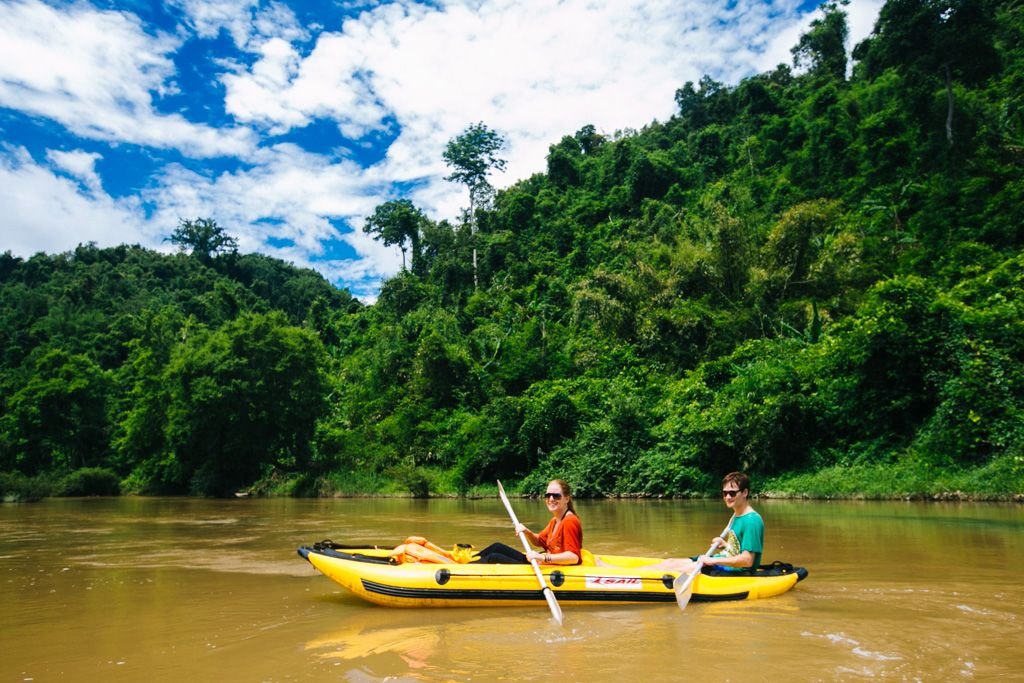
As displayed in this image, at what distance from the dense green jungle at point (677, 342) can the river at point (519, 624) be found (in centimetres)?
706

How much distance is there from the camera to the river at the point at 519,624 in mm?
3898

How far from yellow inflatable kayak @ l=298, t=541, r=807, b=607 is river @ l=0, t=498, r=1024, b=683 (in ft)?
0.39

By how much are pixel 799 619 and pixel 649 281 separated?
2149cm

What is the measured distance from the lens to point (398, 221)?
142 feet

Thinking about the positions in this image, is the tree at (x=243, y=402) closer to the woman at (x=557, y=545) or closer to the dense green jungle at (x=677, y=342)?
the dense green jungle at (x=677, y=342)

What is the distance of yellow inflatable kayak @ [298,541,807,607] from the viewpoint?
18.1ft

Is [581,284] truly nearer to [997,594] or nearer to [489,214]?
[489,214]

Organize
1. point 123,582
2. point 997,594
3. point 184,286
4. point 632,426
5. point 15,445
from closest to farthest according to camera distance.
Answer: point 997,594 → point 123,582 → point 632,426 → point 15,445 → point 184,286

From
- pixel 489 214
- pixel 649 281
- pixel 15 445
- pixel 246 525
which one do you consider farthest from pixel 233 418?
pixel 489 214

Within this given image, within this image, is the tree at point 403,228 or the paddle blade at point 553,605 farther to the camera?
the tree at point 403,228

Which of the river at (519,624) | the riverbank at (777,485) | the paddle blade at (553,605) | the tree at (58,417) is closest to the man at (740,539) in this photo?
the river at (519,624)

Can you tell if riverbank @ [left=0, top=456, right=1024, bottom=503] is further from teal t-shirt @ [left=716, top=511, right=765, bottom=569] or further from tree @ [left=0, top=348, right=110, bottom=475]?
teal t-shirt @ [left=716, top=511, right=765, bottom=569]

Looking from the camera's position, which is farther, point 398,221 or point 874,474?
point 398,221

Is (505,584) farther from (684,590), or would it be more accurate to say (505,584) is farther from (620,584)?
(684,590)
